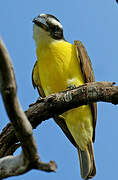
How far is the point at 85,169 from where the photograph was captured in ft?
19.2

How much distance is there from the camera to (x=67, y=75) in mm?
5805

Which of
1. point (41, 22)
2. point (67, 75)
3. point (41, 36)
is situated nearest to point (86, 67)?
point (67, 75)

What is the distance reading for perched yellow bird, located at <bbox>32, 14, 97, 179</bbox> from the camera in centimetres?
584

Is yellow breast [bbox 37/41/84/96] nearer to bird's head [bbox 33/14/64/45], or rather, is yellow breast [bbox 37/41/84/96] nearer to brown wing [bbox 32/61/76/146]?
bird's head [bbox 33/14/64/45]

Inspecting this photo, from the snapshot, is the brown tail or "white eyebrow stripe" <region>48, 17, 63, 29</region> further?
"white eyebrow stripe" <region>48, 17, 63, 29</region>

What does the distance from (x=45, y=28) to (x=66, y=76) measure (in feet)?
3.57

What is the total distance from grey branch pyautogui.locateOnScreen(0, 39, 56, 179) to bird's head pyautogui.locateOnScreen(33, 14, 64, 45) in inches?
134

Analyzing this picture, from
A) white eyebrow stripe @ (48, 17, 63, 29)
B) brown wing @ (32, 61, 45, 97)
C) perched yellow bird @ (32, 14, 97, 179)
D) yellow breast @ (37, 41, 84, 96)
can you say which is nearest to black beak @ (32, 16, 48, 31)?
perched yellow bird @ (32, 14, 97, 179)

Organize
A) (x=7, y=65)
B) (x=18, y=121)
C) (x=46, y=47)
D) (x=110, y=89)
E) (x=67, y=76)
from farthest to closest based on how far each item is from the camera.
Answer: (x=46, y=47) < (x=67, y=76) < (x=110, y=89) < (x=18, y=121) < (x=7, y=65)

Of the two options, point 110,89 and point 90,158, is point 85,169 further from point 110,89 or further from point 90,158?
point 110,89

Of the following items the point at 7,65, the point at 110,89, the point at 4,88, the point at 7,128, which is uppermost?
the point at 7,65

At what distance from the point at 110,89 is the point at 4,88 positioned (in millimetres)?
2215

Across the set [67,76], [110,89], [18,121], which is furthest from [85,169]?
[18,121]

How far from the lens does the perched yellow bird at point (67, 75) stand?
19.1ft
